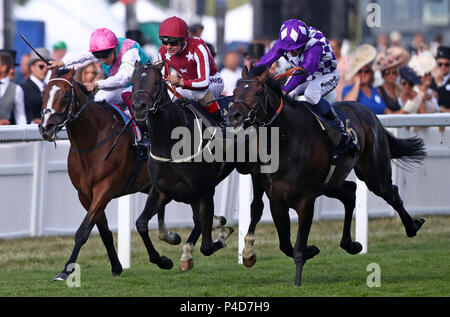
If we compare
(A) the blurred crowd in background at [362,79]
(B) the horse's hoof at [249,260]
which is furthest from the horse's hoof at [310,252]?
(A) the blurred crowd in background at [362,79]

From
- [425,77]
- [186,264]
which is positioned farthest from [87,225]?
[425,77]

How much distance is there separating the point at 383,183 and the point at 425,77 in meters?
5.47

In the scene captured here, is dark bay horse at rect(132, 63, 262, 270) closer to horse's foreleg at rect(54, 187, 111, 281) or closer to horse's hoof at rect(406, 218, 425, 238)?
horse's foreleg at rect(54, 187, 111, 281)

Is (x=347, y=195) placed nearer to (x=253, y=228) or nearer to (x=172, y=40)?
(x=253, y=228)

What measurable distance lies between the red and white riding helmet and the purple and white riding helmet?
29.8 inches

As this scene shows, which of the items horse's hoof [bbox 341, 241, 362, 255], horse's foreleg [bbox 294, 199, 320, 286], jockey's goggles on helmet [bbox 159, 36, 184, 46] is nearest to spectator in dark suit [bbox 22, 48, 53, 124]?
jockey's goggles on helmet [bbox 159, 36, 184, 46]

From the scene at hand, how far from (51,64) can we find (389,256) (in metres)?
3.66

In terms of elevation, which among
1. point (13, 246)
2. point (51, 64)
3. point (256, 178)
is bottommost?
point (13, 246)

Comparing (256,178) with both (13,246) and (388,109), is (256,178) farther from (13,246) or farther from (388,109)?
(388,109)

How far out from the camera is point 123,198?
9984 mm

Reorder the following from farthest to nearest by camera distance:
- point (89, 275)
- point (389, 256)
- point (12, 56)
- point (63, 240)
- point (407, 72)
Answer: point (407, 72), point (12, 56), point (63, 240), point (389, 256), point (89, 275)

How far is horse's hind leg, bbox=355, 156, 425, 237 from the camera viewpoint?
9.80 metres

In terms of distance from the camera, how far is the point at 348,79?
13.7 meters
